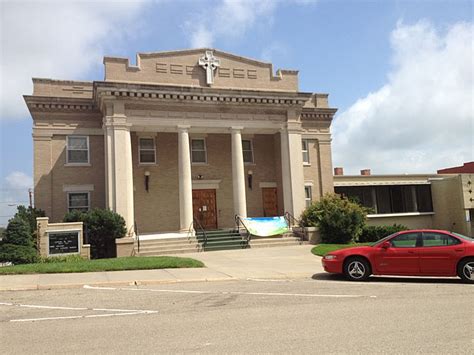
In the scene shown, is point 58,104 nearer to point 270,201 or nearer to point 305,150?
point 270,201

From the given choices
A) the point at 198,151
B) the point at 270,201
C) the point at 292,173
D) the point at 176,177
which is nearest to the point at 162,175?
the point at 176,177

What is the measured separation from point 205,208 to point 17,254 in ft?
38.9

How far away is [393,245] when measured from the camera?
1203cm

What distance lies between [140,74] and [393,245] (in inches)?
653

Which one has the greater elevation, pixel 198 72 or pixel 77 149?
pixel 198 72

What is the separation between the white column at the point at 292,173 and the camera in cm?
2541

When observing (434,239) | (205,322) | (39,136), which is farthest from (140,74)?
(205,322)

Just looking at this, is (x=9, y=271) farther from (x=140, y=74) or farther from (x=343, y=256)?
(x=140, y=74)

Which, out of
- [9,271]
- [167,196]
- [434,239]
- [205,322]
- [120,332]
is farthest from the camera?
[167,196]

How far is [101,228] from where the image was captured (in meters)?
20.4

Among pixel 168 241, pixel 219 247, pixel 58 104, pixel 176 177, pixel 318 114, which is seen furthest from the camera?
pixel 318 114

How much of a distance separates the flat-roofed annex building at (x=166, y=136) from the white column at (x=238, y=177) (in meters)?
0.06

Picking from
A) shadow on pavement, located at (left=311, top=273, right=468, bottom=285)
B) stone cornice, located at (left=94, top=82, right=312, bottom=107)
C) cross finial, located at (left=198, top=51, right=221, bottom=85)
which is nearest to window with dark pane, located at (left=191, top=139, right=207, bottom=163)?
stone cornice, located at (left=94, top=82, right=312, bottom=107)

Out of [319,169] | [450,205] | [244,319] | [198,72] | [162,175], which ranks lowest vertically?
[244,319]
